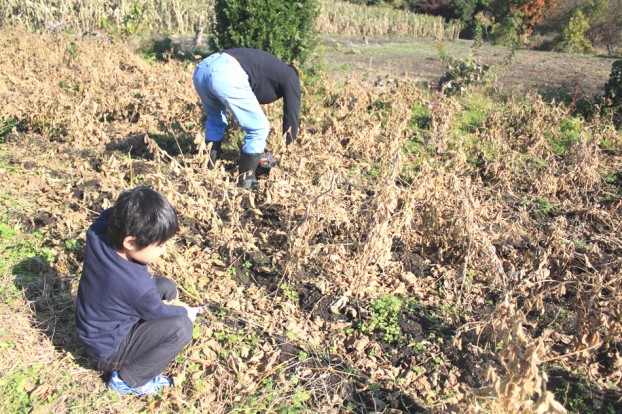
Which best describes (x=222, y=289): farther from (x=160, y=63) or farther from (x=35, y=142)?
(x=160, y=63)

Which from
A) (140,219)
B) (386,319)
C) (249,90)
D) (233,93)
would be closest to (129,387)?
(140,219)

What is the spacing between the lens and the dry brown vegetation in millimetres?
2658

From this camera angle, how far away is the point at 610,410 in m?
2.65

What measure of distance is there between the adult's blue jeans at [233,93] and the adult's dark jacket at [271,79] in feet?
0.27

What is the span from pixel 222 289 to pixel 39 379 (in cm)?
117

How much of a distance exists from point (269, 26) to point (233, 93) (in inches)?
133

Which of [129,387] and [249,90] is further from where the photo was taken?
[249,90]

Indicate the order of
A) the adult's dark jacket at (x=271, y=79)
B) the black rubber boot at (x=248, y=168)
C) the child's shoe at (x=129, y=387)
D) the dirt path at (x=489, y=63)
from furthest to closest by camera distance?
the dirt path at (x=489, y=63) → the black rubber boot at (x=248, y=168) → the adult's dark jacket at (x=271, y=79) → the child's shoe at (x=129, y=387)

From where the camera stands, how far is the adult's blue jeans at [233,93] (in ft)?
13.3

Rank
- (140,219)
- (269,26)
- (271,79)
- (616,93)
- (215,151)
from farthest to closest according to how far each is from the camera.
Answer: (269,26)
(616,93)
(215,151)
(271,79)
(140,219)

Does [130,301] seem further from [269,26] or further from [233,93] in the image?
[269,26]

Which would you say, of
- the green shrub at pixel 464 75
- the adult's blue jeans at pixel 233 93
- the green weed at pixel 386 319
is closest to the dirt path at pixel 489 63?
the green shrub at pixel 464 75

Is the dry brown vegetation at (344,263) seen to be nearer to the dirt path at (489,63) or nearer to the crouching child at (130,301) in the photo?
the crouching child at (130,301)

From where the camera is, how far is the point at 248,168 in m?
4.44
